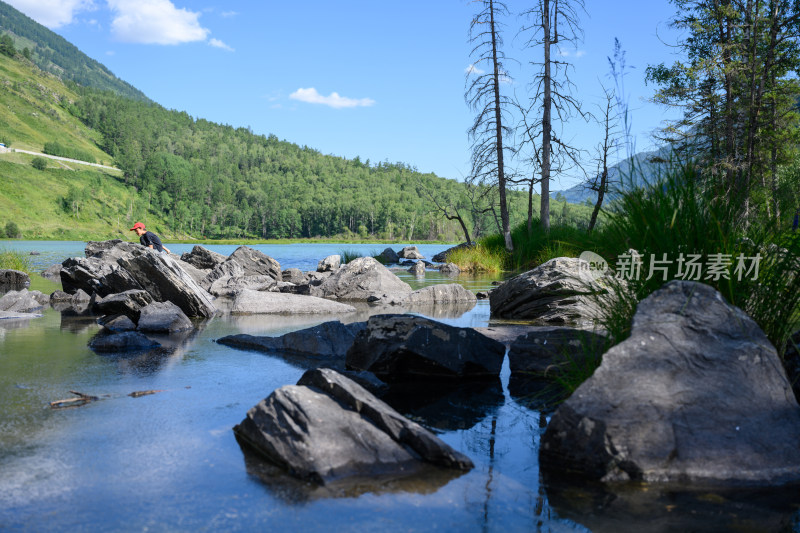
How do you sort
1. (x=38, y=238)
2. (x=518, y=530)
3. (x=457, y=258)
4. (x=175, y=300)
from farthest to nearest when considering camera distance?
(x=38, y=238) → (x=457, y=258) → (x=175, y=300) → (x=518, y=530)

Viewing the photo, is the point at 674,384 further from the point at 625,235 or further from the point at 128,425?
the point at 128,425

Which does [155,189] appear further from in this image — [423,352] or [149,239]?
[423,352]

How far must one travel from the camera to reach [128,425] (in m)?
4.20

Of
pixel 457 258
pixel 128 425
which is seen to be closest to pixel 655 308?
pixel 128 425

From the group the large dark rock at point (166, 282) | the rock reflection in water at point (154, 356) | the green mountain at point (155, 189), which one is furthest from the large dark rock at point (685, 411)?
the green mountain at point (155, 189)

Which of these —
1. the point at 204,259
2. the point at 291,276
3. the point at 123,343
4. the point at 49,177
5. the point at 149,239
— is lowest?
the point at 291,276

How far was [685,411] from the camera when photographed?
3.54 meters

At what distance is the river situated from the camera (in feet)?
9.26

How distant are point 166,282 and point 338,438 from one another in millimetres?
8188

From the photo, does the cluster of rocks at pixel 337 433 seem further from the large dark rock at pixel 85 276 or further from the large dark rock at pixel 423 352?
the large dark rock at pixel 85 276

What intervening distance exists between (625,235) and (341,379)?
250 centimetres

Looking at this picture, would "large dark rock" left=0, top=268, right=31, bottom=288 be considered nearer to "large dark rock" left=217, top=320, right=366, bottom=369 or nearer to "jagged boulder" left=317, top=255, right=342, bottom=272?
"jagged boulder" left=317, top=255, right=342, bottom=272

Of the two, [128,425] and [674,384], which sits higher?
[674,384]

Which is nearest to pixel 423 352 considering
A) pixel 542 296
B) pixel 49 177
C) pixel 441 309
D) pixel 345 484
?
pixel 345 484
